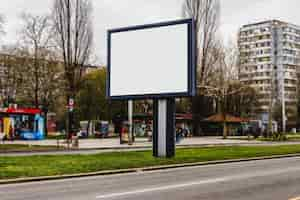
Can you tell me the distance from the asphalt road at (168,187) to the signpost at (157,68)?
23.5 feet

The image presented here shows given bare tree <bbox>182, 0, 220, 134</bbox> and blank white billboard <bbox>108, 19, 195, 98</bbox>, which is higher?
bare tree <bbox>182, 0, 220, 134</bbox>

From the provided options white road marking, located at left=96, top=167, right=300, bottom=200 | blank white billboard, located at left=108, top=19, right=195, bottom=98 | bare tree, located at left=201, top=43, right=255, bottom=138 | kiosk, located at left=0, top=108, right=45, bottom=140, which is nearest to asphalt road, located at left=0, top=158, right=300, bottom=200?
white road marking, located at left=96, top=167, right=300, bottom=200

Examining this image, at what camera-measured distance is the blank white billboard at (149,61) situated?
80.2 ft

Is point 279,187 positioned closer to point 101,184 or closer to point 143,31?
point 101,184

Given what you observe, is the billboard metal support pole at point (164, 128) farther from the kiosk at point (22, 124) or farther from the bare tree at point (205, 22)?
the bare tree at point (205, 22)

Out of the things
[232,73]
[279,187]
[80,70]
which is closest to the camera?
[279,187]

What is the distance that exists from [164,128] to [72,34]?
114 ft

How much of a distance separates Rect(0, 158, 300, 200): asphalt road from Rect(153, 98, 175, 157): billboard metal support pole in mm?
7119

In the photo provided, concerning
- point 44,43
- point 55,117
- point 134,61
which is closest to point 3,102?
point 44,43

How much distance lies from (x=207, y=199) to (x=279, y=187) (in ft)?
9.93

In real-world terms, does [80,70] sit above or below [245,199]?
above

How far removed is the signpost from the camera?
2434cm

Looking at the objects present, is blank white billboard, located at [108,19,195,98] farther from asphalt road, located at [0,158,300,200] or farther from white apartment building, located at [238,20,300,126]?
white apartment building, located at [238,20,300,126]

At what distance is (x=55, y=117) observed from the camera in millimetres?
93562
